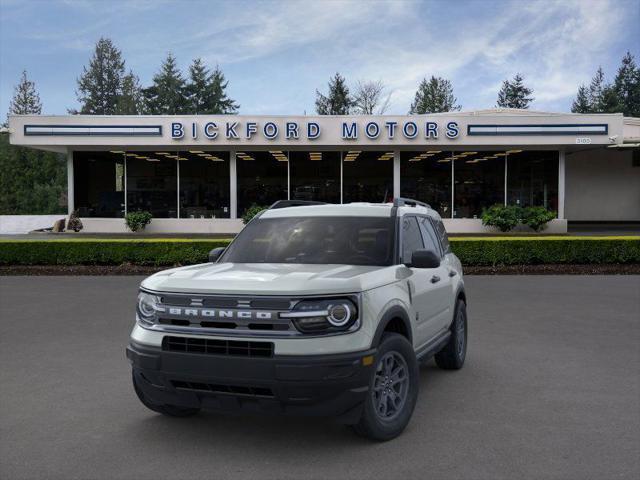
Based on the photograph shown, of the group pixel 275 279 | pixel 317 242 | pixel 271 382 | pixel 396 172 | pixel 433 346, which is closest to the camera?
pixel 271 382

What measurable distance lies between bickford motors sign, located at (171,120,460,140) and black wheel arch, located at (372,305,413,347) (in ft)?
71.7

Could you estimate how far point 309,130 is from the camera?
1033 inches

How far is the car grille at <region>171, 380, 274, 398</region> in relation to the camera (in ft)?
13.3

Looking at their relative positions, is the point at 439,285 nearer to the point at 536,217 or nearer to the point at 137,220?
the point at 536,217

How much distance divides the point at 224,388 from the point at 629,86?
91.0 m

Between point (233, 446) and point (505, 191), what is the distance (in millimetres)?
25822

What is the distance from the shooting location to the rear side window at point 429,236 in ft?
20.4

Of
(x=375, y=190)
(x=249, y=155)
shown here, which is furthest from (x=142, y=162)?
(x=375, y=190)

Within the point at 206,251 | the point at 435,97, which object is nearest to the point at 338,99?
the point at 435,97

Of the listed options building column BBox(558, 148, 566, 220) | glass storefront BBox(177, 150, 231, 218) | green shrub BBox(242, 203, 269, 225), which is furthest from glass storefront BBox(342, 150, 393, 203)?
building column BBox(558, 148, 566, 220)

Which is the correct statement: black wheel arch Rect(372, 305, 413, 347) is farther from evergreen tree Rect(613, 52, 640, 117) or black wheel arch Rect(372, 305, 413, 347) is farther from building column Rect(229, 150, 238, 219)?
evergreen tree Rect(613, 52, 640, 117)

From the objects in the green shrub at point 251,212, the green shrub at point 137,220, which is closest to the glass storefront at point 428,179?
the green shrub at point 251,212

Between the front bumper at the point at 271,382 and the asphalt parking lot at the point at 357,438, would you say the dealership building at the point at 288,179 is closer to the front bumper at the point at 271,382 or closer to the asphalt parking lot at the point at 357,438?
the asphalt parking lot at the point at 357,438

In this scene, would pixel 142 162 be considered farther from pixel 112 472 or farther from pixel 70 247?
pixel 112 472
